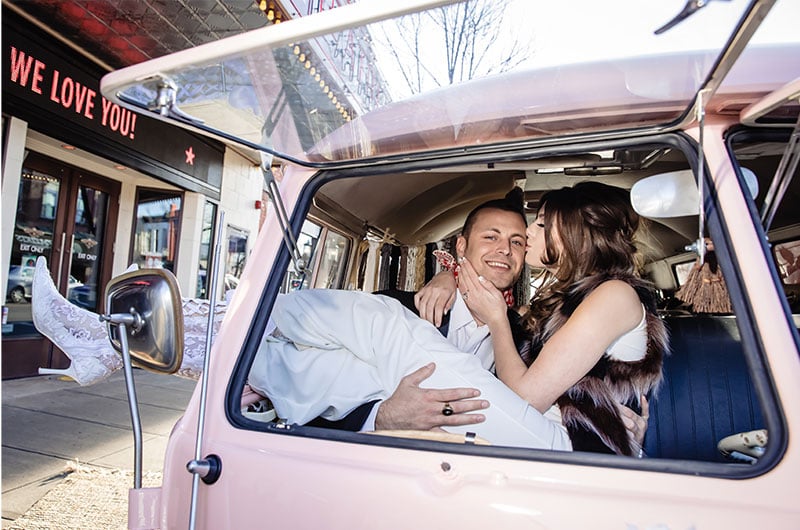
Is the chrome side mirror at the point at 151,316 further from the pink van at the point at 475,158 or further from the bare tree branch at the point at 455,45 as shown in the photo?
the bare tree branch at the point at 455,45

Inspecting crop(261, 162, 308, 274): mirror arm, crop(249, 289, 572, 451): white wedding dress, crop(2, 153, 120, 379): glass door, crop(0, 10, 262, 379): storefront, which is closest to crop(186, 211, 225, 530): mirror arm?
crop(261, 162, 308, 274): mirror arm

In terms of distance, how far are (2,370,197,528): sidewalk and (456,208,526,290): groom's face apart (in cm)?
321

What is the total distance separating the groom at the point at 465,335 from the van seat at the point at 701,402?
605mm

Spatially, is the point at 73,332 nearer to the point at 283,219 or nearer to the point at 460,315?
the point at 283,219

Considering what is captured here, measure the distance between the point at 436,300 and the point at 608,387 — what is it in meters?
0.77

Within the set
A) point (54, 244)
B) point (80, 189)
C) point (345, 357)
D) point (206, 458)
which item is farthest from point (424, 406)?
point (80, 189)

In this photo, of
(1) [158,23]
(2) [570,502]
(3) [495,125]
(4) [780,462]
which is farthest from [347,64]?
(1) [158,23]

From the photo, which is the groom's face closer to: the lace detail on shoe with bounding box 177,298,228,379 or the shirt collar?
the shirt collar

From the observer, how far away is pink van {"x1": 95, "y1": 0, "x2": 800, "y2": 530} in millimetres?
904

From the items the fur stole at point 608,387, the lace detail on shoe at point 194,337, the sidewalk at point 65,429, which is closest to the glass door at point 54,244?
the sidewalk at point 65,429

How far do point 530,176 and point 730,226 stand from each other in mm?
1715

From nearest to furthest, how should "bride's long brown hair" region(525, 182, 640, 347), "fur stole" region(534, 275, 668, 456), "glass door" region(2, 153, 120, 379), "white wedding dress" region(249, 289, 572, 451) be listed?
"white wedding dress" region(249, 289, 572, 451), "fur stole" region(534, 275, 668, 456), "bride's long brown hair" region(525, 182, 640, 347), "glass door" region(2, 153, 120, 379)

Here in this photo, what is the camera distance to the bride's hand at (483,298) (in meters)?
1.85

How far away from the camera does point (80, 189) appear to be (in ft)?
24.4
